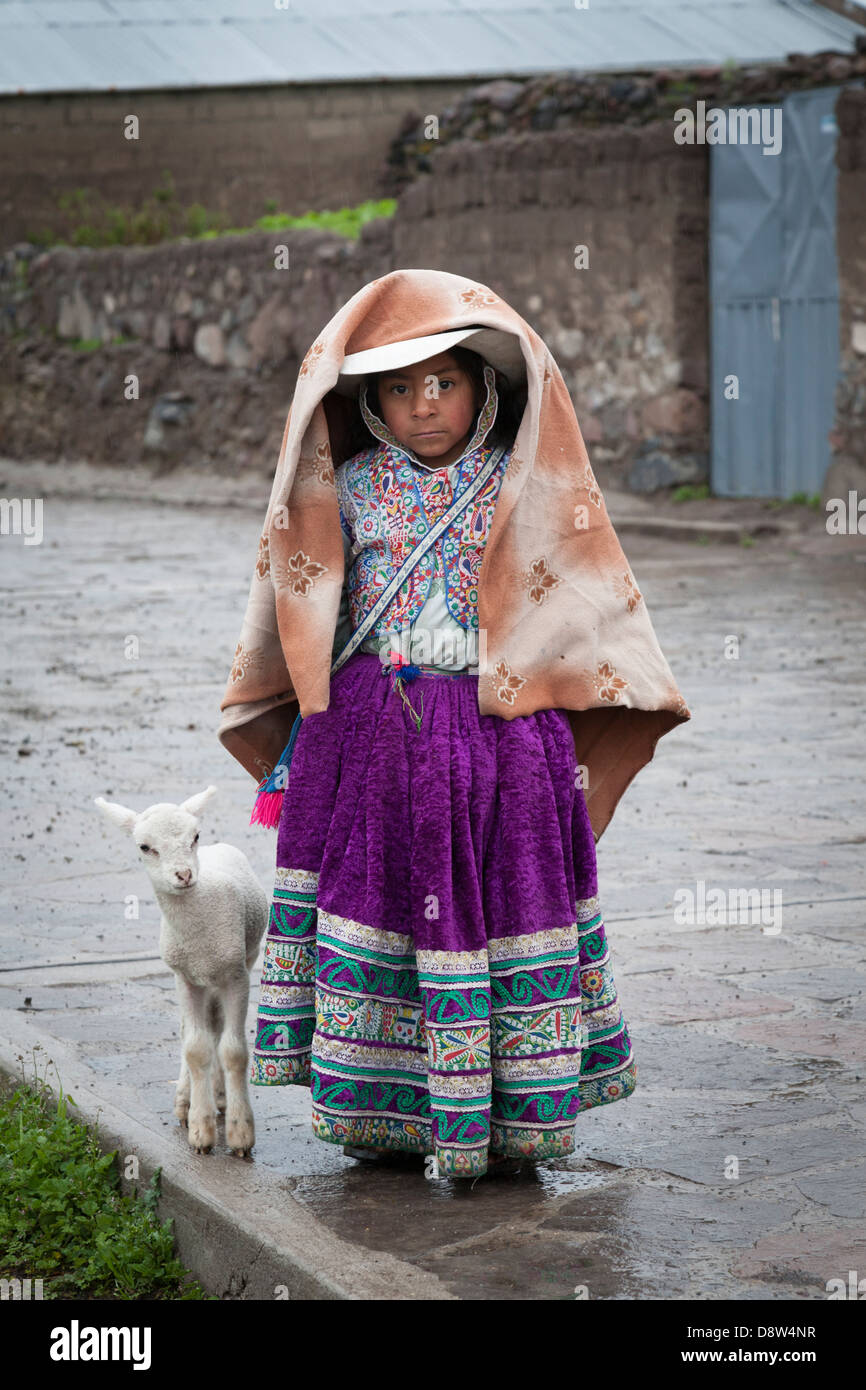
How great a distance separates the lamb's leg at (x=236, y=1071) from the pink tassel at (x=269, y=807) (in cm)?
33

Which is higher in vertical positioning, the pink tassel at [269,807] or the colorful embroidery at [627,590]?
the colorful embroidery at [627,590]

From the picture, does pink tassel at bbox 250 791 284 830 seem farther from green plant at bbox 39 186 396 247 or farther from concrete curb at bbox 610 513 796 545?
green plant at bbox 39 186 396 247

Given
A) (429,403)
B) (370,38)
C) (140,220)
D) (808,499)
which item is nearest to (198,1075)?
(429,403)

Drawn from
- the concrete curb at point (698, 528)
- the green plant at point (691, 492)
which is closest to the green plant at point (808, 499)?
the concrete curb at point (698, 528)

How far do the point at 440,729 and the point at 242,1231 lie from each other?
3.18 feet

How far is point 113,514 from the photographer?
19219mm

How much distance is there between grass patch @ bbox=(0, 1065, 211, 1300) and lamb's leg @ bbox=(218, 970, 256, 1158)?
200mm

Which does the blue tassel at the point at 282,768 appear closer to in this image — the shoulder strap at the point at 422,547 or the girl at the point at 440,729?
the girl at the point at 440,729

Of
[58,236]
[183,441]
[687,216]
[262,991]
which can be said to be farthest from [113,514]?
[262,991]

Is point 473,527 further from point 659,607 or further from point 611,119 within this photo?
point 611,119

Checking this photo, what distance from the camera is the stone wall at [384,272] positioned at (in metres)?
15.5

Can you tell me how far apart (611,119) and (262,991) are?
44.8 ft

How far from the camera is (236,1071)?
3.65m

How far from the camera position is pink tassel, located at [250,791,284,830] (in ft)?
12.4
